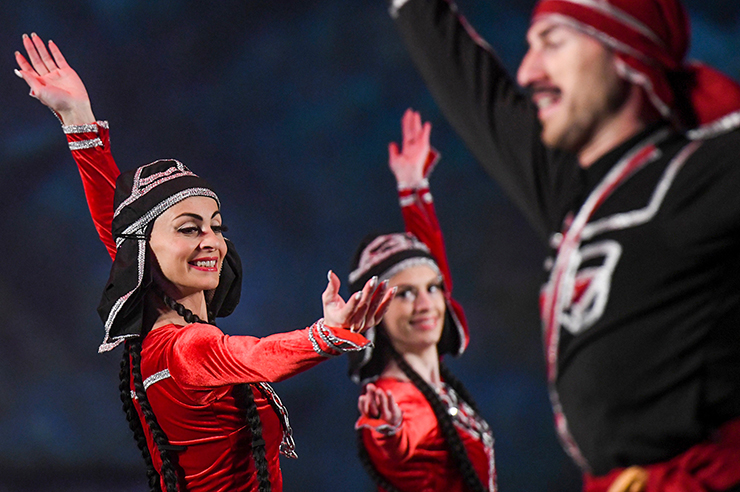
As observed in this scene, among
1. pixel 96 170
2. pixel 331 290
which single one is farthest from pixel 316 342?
pixel 96 170

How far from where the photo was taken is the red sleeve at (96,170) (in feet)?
9.43

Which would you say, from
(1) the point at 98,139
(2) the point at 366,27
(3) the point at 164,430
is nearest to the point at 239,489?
(3) the point at 164,430

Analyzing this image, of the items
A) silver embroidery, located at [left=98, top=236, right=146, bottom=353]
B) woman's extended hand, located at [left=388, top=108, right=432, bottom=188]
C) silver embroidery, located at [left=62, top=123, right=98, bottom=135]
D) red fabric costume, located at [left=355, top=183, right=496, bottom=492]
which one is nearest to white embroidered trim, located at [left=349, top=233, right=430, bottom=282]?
woman's extended hand, located at [left=388, top=108, right=432, bottom=188]

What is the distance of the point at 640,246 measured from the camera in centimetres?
121

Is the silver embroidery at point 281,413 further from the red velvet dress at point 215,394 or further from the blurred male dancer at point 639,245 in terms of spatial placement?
the blurred male dancer at point 639,245

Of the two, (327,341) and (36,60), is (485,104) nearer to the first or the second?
(327,341)

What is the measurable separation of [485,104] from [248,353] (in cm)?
101

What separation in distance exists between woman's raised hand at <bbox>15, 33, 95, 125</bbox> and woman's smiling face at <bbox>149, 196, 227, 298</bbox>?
625 mm

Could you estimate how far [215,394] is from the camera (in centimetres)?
243

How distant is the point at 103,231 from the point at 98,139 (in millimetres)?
344

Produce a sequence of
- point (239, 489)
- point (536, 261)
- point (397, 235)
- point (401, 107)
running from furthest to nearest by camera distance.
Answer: point (401, 107), point (536, 261), point (397, 235), point (239, 489)

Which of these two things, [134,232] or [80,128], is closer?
[134,232]

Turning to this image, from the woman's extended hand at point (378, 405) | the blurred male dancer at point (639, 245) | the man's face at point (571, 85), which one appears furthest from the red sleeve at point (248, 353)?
the man's face at point (571, 85)

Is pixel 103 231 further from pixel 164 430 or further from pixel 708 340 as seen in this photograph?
pixel 708 340
